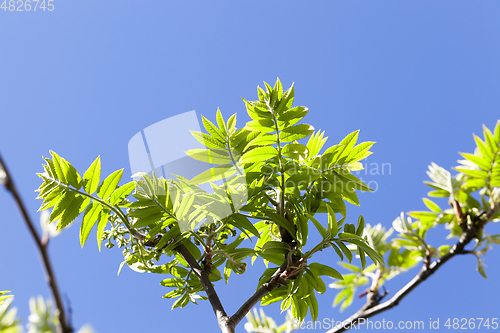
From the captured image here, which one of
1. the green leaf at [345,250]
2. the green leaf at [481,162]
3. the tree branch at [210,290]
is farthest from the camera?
the green leaf at [345,250]

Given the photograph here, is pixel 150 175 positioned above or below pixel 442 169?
above

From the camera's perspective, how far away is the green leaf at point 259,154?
129 cm

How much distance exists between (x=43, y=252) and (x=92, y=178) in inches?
40.3

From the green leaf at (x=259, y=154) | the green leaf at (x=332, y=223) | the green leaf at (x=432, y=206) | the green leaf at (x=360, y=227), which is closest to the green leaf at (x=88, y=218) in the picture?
the green leaf at (x=259, y=154)

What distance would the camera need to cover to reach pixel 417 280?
1.10 metres

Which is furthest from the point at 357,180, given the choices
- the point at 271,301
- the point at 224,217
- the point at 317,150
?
the point at 271,301

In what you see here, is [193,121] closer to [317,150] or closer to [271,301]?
[317,150]

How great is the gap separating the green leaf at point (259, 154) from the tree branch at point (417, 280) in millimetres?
612

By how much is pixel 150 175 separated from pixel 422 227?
110 cm

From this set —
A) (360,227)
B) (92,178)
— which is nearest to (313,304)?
(360,227)

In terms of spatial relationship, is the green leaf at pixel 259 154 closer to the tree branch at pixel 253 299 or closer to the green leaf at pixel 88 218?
the tree branch at pixel 253 299

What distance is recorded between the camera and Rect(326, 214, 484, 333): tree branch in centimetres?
107

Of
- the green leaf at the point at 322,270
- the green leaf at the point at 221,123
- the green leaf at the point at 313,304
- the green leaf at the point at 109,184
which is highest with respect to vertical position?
the green leaf at the point at 221,123

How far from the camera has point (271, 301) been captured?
151 centimetres
